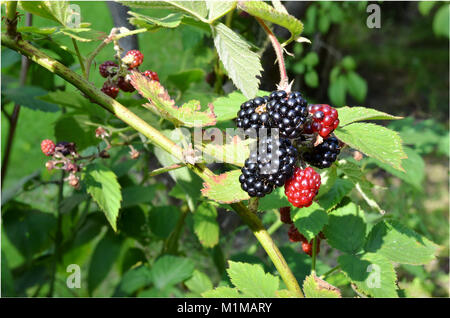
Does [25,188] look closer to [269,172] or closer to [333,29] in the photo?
[269,172]

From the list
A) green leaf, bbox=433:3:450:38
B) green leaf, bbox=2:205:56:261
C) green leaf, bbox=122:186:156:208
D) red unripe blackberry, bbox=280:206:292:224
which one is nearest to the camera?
red unripe blackberry, bbox=280:206:292:224

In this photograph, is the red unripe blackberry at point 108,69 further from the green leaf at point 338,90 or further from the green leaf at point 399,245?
the green leaf at point 338,90

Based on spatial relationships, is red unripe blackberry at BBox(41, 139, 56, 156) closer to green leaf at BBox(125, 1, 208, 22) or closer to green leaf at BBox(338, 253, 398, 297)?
green leaf at BBox(125, 1, 208, 22)

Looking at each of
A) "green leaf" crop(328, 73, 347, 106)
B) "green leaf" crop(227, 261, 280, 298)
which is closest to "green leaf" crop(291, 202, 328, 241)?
"green leaf" crop(227, 261, 280, 298)

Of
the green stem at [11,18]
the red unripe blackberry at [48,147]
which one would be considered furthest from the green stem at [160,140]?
the red unripe blackberry at [48,147]

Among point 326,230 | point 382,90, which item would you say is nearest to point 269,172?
point 326,230

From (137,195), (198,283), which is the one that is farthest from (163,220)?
(198,283)
